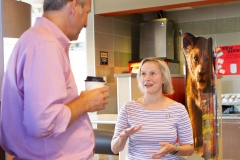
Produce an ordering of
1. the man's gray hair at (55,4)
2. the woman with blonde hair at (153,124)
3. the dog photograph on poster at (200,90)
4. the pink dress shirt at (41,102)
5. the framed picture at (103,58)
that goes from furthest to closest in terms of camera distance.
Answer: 1. the framed picture at (103,58)
2. the dog photograph on poster at (200,90)
3. the woman with blonde hair at (153,124)
4. the man's gray hair at (55,4)
5. the pink dress shirt at (41,102)

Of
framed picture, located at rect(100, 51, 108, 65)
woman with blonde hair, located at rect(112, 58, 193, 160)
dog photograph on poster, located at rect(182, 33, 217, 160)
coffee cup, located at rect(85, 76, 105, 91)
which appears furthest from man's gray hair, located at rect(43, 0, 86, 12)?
framed picture, located at rect(100, 51, 108, 65)

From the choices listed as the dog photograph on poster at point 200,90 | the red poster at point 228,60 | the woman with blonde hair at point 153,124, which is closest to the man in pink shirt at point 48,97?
the woman with blonde hair at point 153,124

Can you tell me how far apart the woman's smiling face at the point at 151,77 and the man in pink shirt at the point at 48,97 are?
1162mm

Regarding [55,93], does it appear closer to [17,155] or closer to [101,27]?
[17,155]

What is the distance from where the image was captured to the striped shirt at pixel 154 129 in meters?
2.41

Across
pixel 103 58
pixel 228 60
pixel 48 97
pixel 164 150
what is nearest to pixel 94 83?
pixel 48 97

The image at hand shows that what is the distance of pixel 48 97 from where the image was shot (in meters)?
1.20

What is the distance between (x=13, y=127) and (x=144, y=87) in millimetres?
1378

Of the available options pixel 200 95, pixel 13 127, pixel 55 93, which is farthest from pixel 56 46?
pixel 200 95

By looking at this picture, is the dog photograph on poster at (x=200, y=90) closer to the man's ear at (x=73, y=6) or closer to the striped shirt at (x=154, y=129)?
the striped shirt at (x=154, y=129)

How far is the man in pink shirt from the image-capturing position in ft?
3.97

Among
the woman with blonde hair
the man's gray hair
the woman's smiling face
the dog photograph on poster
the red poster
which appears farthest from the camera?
the red poster

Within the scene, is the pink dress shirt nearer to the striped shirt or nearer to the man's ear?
the man's ear

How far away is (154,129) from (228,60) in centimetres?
485
